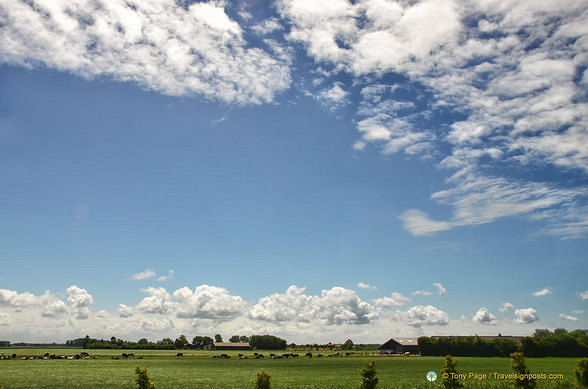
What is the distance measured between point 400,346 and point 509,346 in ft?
127

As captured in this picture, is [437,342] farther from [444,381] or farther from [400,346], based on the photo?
[444,381]

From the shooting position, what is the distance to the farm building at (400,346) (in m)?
134

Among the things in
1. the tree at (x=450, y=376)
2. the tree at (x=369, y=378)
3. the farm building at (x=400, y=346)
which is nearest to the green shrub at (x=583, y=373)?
the tree at (x=450, y=376)

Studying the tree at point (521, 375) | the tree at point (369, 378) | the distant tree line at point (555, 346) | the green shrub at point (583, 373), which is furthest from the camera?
the distant tree line at point (555, 346)

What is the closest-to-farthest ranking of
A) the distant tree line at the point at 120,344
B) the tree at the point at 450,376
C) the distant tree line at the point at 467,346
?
1. the tree at the point at 450,376
2. the distant tree line at the point at 467,346
3. the distant tree line at the point at 120,344

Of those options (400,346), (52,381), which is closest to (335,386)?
(52,381)

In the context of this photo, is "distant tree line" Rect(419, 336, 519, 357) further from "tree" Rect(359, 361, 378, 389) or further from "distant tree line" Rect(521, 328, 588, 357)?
"tree" Rect(359, 361, 378, 389)

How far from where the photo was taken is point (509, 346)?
355 ft

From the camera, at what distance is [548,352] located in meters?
102

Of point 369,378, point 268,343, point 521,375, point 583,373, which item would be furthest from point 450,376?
point 268,343

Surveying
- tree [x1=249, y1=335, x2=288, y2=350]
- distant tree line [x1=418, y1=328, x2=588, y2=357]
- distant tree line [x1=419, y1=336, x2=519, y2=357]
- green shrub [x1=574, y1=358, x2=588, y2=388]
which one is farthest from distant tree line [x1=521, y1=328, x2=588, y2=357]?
tree [x1=249, y1=335, x2=288, y2=350]

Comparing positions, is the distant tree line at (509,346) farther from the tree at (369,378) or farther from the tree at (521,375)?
the tree at (369,378)

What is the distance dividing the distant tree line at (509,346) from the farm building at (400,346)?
541 inches

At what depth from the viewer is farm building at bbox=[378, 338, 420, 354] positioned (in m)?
134
